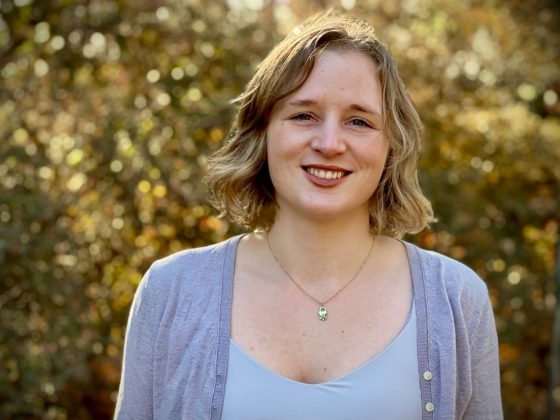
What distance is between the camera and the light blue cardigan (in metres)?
2.38

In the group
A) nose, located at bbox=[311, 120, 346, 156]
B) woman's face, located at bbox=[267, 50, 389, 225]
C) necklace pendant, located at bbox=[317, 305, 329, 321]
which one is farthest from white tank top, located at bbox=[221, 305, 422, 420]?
nose, located at bbox=[311, 120, 346, 156]

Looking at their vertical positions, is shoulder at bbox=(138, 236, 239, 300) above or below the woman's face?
below

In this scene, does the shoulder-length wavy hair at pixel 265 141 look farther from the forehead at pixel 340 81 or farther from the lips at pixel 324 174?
the lips at pixel 324 174

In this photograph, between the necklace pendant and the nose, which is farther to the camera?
the necklace pendant

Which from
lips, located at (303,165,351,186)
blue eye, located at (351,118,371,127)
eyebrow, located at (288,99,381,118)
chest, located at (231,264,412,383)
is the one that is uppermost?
eyebrow, located at (288,99,381,118)

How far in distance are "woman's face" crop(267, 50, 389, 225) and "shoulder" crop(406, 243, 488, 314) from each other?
0.29 metres

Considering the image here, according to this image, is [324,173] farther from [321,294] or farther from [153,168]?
[153,168]

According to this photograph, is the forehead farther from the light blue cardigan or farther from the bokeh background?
the bokeh background

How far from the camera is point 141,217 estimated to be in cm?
414

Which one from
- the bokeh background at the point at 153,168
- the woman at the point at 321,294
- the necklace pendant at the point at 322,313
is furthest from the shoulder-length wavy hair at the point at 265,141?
the bokeh background at the point at 153,168

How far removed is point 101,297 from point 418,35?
91.5 inches

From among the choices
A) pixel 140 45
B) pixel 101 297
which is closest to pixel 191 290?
pixel 101 297

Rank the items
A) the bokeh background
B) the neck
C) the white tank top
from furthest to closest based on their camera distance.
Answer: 1. the bokeh background
2. the neck
3. the white tank top

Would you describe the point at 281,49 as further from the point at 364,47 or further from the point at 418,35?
the point at 418,35
